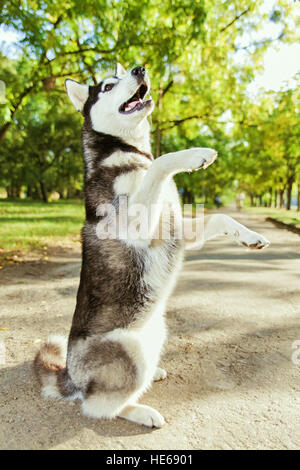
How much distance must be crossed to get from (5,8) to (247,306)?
692 cm

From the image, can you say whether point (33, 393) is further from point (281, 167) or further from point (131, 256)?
point (281, 167)

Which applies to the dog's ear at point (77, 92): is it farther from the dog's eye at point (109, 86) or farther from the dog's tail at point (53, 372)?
the dog's tail at point (53, 372)

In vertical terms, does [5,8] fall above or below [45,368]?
above

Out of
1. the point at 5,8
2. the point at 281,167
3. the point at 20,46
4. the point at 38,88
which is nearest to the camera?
the point at 5,8

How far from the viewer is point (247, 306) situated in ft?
15.9

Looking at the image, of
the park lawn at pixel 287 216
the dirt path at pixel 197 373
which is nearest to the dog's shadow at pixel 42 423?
the dirt path at pixel 197 373

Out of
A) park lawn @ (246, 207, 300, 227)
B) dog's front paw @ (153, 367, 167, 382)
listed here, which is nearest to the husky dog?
dog's front paw @ (153, 367, 167, 382)

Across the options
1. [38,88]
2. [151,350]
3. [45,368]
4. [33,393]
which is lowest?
[33,393]

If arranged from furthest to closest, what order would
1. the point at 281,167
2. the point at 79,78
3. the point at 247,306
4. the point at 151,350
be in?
the point at 281,167 → the point at 79,78 → the point at 247,306 → the point at 151,350

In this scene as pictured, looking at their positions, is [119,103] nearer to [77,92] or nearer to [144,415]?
[77,92]

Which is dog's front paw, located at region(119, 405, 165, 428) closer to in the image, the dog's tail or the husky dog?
the husky dog

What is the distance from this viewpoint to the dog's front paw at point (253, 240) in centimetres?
270

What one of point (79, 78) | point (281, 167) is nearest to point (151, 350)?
point (79, 78)

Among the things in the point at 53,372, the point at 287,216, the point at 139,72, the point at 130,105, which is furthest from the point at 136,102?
the point at 287,216
